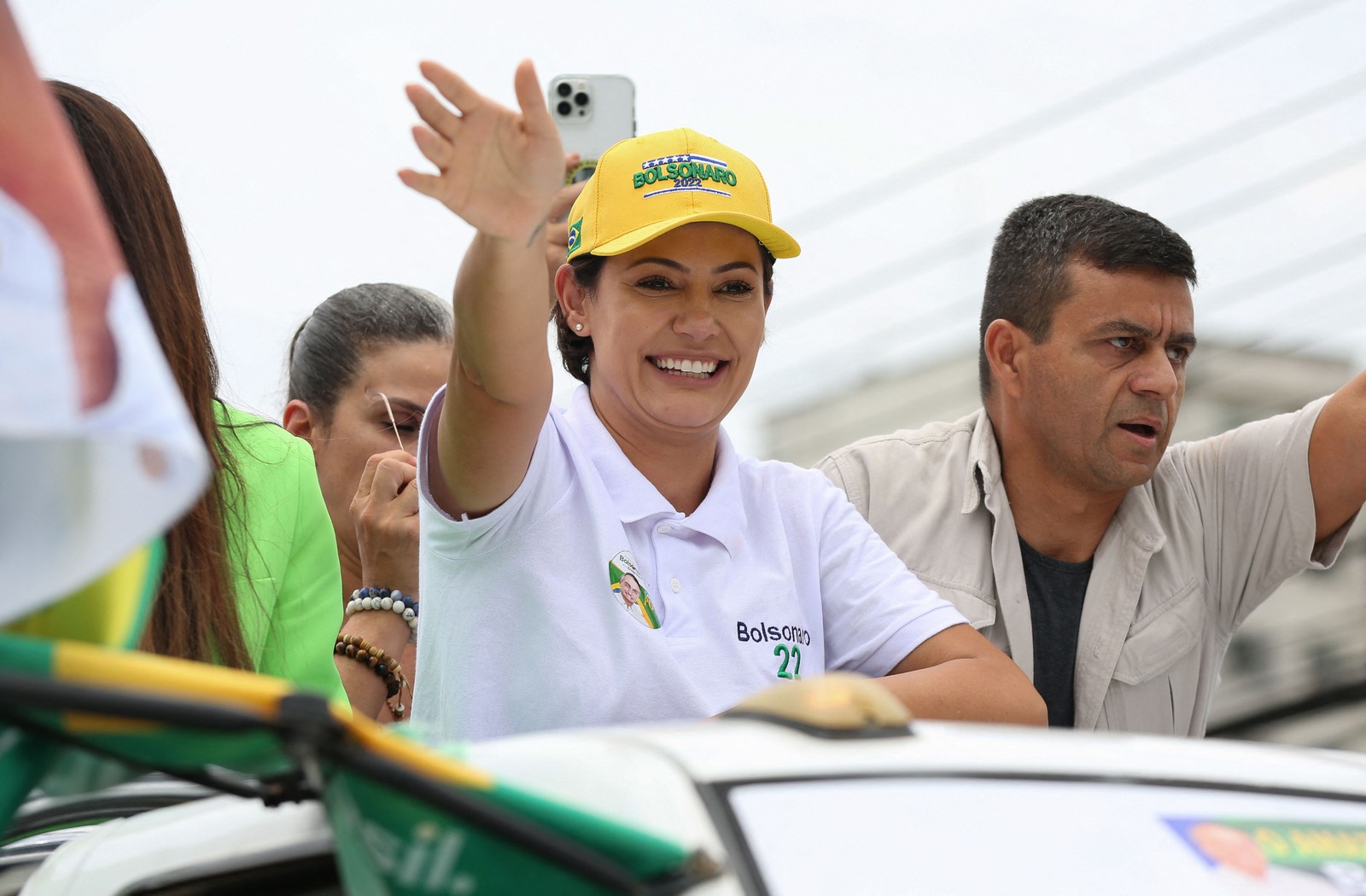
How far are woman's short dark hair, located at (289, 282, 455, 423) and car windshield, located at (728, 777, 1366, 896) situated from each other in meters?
2.54

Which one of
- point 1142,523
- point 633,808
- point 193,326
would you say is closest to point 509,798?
point 633,808

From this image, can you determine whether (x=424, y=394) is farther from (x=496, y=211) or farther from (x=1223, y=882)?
(x=1223, y=882)

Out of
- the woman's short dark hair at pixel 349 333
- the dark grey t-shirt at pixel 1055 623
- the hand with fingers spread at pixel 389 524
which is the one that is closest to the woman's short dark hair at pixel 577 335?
the hand with fingers spread at pixel 389 524

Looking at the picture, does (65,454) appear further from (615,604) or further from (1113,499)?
(1113,499)

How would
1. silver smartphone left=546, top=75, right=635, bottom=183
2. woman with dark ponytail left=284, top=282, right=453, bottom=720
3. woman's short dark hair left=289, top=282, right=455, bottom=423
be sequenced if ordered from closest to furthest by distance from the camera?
1. woman with dark ponytail left=284, top=282, right=453, bottom=720
2. woman's short dark hair left=289, top=282, right=455, bottom=423
3. silver smartphone left=546, top=75, right=635, bottom=183

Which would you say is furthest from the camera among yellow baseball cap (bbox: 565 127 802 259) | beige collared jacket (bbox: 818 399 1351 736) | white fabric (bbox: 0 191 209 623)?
beige collared jacket (bbox: 818 399 1351 736)

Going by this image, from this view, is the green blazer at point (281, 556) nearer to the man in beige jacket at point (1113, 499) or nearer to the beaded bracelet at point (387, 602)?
the beaded bracelet at point (387, 602)

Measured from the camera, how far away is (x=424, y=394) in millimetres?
3414

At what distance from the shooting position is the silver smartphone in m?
3.58

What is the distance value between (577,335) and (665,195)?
0.34 m

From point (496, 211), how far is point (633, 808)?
1.03 meters

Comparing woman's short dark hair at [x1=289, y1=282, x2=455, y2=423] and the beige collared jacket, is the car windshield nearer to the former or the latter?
the beige collared jacket

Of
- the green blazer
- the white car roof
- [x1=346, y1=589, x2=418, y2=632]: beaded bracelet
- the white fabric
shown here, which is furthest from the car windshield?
[x1=346, y1=589, x2=418, y2=632]: beaded bracelet

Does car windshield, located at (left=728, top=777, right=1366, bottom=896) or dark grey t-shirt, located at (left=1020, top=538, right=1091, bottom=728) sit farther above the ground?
car windshield, located at (left=728, top=777, right=1366, bottom=896)
